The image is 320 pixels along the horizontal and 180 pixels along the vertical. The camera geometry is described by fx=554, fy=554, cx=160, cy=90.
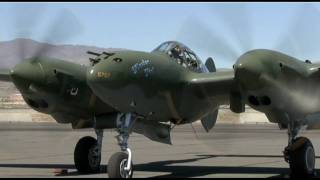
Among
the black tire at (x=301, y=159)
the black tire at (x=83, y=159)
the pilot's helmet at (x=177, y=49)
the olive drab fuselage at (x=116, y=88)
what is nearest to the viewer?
the olive drab fuselage at (x=116, y=88)

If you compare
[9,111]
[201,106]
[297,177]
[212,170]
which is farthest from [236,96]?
[9,111]

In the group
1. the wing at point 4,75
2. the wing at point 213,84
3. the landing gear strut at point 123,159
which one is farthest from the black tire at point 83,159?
the wing at point 213,84

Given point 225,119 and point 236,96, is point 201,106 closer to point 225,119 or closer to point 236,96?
point 236,96

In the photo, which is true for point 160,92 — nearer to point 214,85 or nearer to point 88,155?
point 214,85

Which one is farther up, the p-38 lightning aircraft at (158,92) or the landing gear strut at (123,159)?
the p-38 lightning aircraft at (158,92)

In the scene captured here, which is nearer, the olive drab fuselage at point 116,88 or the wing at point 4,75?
the olive drab fuselage at point 116,88

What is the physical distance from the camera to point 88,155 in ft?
56.3

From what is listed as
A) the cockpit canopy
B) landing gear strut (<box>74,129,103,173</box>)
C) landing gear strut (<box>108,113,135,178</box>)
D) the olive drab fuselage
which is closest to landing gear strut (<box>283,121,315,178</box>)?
the olive drab fuselage

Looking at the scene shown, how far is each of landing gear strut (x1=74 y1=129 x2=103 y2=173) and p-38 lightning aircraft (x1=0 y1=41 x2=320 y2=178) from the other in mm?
31

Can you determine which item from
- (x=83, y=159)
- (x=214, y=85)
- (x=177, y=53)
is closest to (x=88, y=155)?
(x=83, y=159)

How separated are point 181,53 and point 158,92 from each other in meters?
2.00

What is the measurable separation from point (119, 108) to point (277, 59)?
4035 millimetres

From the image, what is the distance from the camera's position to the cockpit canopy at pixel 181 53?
15391 mm

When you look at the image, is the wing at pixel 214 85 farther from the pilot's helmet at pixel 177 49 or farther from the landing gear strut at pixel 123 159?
the landing gear strut at pixel 123 159
